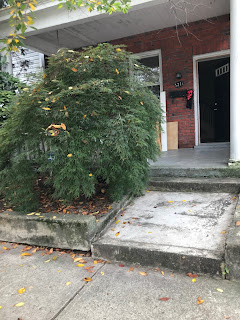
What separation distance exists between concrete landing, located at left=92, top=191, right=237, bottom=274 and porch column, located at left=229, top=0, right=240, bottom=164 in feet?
3.20

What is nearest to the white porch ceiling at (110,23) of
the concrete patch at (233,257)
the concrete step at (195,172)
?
the concrete step at (195,172)

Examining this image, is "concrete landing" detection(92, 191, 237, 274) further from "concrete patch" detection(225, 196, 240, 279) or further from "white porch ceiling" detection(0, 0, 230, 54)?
"white porch ceiling" detection(0, 0, 230, 54)

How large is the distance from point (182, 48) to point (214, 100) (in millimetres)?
1703

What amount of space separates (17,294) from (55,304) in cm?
40

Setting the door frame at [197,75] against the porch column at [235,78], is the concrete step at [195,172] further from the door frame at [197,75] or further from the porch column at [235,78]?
the door frame at [197,75]

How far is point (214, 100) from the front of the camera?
7.17 metres

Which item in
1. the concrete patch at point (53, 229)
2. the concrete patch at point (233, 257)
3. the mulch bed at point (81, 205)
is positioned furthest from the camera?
the mulch bed at point (81, 205)

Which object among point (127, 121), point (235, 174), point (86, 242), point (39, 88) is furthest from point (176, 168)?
point (39, 88)

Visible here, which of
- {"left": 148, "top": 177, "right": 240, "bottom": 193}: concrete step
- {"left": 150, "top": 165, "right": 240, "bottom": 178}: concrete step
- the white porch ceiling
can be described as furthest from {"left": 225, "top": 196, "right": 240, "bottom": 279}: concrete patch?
the white porch ceiling

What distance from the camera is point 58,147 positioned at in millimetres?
2922

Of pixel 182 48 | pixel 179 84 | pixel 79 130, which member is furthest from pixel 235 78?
pixel 182 48

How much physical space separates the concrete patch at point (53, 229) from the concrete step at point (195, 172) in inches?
51.0

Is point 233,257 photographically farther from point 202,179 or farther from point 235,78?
point 235,78

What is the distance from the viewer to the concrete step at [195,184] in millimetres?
3633
